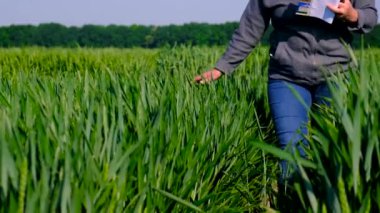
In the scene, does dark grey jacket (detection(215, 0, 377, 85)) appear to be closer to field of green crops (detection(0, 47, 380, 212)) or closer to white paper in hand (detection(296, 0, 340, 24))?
white paper in hand (detection(296, 0, 340, 24))

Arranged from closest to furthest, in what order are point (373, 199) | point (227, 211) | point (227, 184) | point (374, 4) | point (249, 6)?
point (373, 199) → point (227, 211) → point (227, 184) → point (374, 4) → point (249, 6)

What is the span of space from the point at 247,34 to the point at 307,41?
0.34 meters

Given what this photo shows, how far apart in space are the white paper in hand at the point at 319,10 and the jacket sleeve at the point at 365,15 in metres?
0.17

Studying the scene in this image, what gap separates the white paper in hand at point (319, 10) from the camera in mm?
2352

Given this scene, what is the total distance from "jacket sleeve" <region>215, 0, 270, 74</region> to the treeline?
4631 cm

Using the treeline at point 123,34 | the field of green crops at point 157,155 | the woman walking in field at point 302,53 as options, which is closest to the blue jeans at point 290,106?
the woman walking in field at point 302,53

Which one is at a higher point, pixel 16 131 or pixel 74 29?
pixel 16 131

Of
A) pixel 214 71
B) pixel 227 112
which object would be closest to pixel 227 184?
pixel 227 112

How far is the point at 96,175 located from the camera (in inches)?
58.0

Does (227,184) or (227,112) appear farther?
(227,112)

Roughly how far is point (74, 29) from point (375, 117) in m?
51.4

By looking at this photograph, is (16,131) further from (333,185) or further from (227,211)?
(227,211)

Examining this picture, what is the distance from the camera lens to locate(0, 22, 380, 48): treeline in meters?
48.7

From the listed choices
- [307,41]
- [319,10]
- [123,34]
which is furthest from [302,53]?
[123,34]
